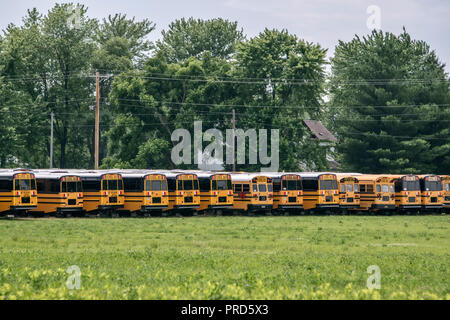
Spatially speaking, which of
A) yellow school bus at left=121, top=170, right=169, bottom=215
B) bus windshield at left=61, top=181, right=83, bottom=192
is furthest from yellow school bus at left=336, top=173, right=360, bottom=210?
bus windshield at left=61, top=181, right=83, bottom=192

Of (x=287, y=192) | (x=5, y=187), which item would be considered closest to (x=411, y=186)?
(x=287, y=192)

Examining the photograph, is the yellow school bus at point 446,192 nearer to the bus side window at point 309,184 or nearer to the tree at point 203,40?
the bus side window at point 309,184

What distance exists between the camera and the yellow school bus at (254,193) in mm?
49125

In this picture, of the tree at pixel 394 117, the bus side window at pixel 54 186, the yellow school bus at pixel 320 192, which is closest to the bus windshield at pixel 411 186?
the yellow school bus at pixel 320 192

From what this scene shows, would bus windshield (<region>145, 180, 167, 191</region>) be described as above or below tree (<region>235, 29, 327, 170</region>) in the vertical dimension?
below

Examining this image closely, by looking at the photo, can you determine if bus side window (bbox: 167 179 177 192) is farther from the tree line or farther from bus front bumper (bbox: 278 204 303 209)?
the tree line

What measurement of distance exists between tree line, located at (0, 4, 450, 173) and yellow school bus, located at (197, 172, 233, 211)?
88.2 ft

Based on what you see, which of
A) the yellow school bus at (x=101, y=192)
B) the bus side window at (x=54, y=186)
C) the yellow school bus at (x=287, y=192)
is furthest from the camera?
the yellow school bus at (x=287, y=192)

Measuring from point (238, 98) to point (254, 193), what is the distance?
30.3 metres

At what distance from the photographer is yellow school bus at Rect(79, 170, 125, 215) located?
4534 cm

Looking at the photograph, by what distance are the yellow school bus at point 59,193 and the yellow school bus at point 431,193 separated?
932 inches
